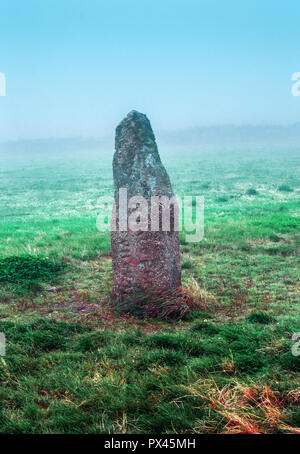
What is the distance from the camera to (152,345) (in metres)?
5.94

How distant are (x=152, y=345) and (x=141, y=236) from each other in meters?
2.32

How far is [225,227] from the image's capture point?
49.5 ft

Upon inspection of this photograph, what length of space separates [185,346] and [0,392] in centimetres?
236

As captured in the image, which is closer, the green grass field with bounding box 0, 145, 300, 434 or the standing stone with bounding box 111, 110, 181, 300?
the green grass field with bounding box 0, 145, 300, 434

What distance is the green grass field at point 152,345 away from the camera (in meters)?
4.07

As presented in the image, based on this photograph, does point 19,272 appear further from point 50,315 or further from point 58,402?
point 58,402

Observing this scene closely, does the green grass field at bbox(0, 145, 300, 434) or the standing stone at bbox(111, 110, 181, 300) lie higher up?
the standing stone at bbox(111, 110, 181, 300)

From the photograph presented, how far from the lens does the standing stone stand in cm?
774

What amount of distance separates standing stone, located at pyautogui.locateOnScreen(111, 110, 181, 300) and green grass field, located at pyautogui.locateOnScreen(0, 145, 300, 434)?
2.06 feet

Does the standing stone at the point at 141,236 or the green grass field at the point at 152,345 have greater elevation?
the standing stone at the point at 141,236

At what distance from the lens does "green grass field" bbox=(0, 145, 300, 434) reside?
407 cm

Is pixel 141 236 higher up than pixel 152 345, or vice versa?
pixel 141 236

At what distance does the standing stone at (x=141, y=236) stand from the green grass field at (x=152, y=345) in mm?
629
